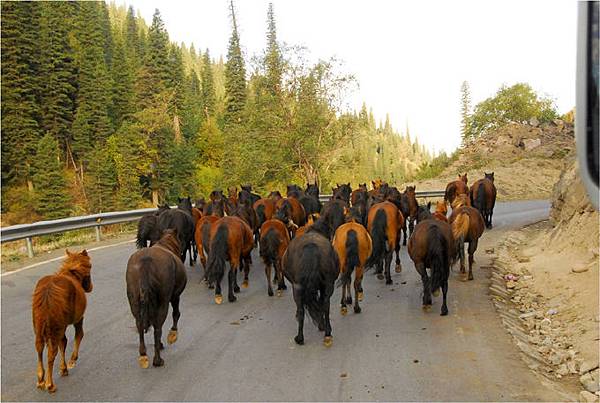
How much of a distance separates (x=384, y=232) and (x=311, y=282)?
3763 mm

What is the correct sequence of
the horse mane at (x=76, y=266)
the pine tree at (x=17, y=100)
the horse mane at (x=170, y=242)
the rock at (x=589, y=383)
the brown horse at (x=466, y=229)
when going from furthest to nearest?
the pine tree at (x=17, y=100), the brown horse at (x=466, y=229), the horse mane at (x=170, y=242), the horse mane at (x=76, y=266), the rock at (x=589, y=383)

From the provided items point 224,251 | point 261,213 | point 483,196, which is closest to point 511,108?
point 483,196

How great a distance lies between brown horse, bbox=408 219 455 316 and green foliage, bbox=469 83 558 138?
44222mm

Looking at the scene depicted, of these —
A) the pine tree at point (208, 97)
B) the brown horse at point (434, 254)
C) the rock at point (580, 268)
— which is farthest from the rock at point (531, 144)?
the pine tree at point (208, 97)

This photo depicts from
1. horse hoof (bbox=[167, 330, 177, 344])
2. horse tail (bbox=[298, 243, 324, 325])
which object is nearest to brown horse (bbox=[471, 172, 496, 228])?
horse tail (bbox=[298, 243, 324, 325])

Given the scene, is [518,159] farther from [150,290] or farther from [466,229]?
[150,290]

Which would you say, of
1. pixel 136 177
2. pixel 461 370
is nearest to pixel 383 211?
pixel 461 370

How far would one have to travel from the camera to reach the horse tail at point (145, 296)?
20.1 feet

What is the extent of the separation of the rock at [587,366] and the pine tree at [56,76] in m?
52.2

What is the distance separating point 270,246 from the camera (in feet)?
32.3

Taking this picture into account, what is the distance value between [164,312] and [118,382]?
1.06 m

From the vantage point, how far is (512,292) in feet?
31.5

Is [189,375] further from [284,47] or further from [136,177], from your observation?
[136,177]

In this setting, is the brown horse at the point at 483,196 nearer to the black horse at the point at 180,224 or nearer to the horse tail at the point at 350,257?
the horse tail at the point at 350,257
